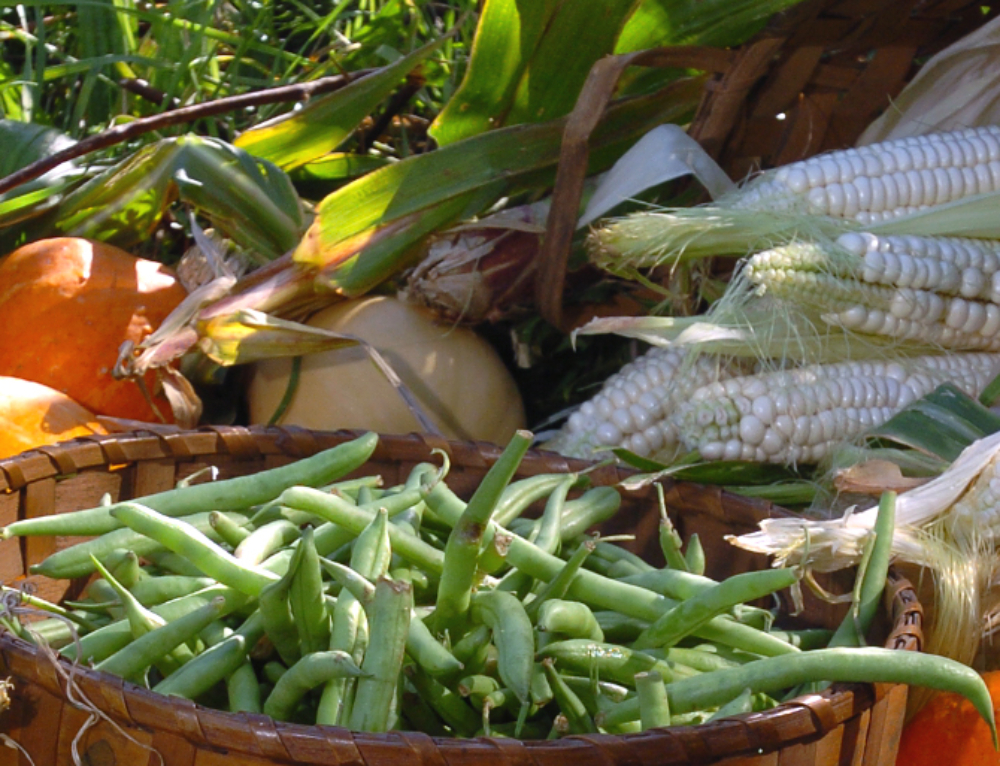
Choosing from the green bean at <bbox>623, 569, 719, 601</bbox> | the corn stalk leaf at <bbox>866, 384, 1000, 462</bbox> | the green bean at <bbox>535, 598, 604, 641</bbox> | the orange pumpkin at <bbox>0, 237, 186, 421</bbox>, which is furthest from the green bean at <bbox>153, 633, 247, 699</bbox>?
the orange pumpkin at <bbox>0, 237, 186, 421</bbox>

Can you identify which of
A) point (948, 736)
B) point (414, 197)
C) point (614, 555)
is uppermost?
point (414, 197)

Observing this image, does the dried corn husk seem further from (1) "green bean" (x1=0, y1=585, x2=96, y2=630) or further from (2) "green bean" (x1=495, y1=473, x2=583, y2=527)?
(1) "green bean" (x1=0, y1=585, x2=96, y2=630)

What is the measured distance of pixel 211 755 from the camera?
666 millimetres

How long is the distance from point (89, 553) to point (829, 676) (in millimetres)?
641

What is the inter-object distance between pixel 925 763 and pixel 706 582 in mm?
282

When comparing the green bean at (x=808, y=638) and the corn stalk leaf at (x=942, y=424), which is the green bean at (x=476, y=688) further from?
the corn stalk leaf at (x=942, y=424)

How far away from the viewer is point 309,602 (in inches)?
30.2

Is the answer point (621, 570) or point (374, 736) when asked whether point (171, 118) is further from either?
point (374, 736)

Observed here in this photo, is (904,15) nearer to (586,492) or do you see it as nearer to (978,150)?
(978,150)

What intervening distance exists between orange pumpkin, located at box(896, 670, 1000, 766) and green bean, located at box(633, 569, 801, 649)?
259mm

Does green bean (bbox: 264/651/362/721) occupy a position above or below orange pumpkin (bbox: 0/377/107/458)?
above

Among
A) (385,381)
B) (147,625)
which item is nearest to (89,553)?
(147,625)

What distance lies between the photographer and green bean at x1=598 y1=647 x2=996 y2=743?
0.75 metres

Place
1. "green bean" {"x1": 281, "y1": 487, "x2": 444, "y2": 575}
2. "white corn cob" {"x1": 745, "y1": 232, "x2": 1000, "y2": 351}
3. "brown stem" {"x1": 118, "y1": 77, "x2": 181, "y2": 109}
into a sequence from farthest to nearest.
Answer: "brown stem" {"x1": 118, "y1": 77, "x2": 181, "y2": 109}, "white corn cob" {"x1": 745, "y1": 232, "x2": 1000, "y2": 351}, "green bean" {"x1": 281, "y1": 487, "x2": 444, "y2": 575}
